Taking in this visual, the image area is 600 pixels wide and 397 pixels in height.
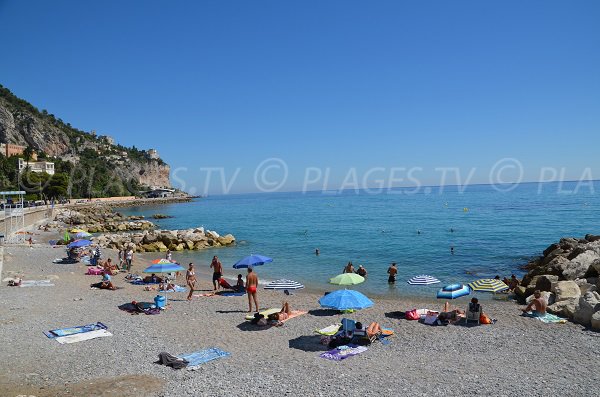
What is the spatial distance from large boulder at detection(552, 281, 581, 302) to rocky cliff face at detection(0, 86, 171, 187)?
13856 cm

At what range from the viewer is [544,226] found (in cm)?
5112

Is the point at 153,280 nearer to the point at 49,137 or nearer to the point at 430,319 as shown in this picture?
the point at 430,319

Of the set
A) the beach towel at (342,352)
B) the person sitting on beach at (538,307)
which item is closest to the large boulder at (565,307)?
the person sitting on beach at (538,307)

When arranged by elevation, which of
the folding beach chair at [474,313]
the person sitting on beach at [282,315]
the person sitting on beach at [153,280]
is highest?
the folding beach chair at [474,313]

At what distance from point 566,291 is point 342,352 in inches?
395

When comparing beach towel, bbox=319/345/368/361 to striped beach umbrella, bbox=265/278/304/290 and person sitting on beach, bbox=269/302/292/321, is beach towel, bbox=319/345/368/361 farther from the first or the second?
striped beach umbrella, bbox=265/278/304/290

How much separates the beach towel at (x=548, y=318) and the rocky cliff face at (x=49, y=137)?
138723mm

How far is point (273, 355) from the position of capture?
1092cm

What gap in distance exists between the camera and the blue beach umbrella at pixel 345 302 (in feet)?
41.7

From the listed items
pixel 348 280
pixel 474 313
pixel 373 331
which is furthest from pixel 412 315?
pixel 373 331

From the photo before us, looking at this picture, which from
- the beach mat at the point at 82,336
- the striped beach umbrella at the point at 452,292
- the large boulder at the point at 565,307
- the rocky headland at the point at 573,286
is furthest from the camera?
the striped beach umbrella at the point at 452,292

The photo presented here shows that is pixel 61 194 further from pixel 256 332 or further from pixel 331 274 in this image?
pixel 256 332

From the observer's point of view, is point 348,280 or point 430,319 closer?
point 430,319

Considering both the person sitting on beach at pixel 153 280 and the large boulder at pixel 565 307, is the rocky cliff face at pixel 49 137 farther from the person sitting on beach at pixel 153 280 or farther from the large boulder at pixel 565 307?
the large boulder at pixel 565 307
